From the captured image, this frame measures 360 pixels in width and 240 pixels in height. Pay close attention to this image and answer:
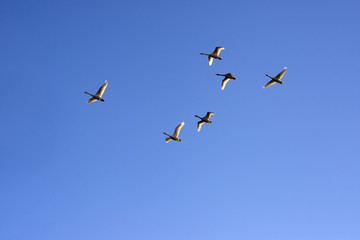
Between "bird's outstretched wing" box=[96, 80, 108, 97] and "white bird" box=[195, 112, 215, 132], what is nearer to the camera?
"bird's outstretched wing" box=[96, 80, 108, 97]

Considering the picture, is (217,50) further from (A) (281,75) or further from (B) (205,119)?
(B) (205,119)

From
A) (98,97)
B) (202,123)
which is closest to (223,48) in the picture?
(202,123)

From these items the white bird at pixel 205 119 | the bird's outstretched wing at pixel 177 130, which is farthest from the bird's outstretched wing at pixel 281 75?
the bird's outstretched wing at pixel 177 130

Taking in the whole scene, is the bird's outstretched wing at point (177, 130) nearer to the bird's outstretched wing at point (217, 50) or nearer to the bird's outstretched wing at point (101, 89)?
the bird's outstretched wing at point (217, 50)

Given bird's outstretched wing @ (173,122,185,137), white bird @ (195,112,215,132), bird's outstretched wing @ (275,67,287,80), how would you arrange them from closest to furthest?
1. white bird @ (195,112,215,132)
2. bird's outstretched wing @ (275,67,287,80)
3. bird's outstretched wing @ (173,122,185,137)

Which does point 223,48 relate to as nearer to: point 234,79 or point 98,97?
point 234,79

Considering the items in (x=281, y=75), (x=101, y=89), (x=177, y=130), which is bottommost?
(x=177, y=130)

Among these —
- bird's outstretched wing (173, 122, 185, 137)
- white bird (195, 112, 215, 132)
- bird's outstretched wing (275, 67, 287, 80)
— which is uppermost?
bird's outstretched wing (275, 67, 287, 80)

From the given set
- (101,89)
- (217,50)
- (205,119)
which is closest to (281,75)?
(217,50)

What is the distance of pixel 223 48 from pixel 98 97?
20.6 metres

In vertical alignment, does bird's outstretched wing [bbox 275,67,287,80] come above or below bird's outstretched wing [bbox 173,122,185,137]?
above

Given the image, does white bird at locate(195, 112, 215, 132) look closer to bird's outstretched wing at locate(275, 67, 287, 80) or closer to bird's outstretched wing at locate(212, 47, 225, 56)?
bird's outstretched wing at locate(212, 47, 225, 56)

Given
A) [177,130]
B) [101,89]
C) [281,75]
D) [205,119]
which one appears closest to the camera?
Answer: [101,89]

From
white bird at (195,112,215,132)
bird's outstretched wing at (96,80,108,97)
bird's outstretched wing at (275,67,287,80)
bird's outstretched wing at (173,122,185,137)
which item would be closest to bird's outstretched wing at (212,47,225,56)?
white bird at (195,112,215,132)
